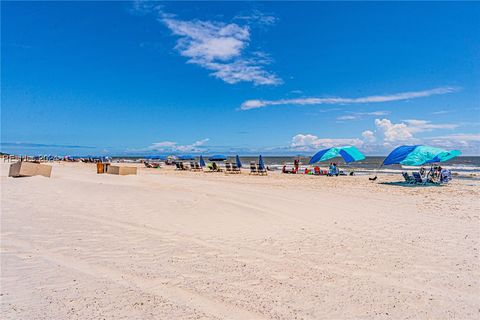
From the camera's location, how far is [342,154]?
814 inches

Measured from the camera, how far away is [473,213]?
28.4ft

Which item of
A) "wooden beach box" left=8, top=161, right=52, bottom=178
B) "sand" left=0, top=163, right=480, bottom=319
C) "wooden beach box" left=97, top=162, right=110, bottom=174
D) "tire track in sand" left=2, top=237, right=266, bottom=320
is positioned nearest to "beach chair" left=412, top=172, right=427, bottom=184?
"sand" left=0, top=163, right=480, bottom=319

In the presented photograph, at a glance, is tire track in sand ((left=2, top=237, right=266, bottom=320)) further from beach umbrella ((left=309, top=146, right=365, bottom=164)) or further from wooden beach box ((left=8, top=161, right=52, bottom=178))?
beach umbrella ((left=309, top=146, right=365, bottom=164))

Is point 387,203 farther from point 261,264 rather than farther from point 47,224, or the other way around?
point 47,224

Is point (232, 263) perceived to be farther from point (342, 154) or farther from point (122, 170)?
point (342, 154)

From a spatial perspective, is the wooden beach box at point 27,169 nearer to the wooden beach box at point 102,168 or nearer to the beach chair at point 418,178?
the wooden beach box at point 102,168

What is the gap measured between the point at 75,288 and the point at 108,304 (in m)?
0.59

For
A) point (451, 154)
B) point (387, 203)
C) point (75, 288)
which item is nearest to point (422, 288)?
point (75, 288)

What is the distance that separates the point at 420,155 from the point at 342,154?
5.53m

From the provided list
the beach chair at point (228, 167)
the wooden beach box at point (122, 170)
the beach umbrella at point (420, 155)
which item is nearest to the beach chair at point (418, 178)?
the beach umbrella at point (420, 155)

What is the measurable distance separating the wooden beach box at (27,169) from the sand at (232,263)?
5.76 metres

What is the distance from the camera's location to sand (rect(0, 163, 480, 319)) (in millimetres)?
3172

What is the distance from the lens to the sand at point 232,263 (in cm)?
317

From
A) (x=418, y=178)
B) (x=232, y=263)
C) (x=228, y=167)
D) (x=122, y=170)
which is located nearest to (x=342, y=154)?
(x=418, y=178)
